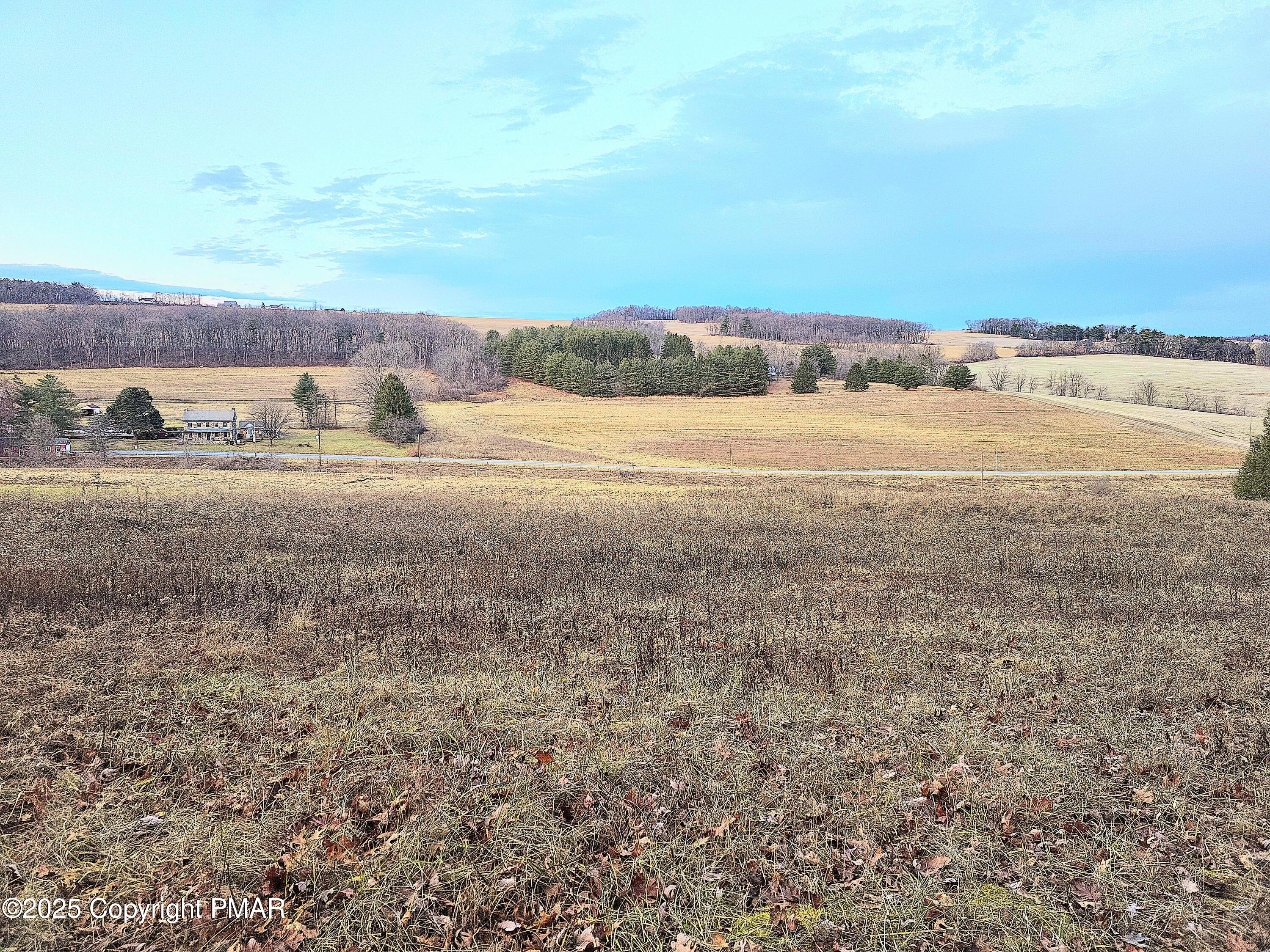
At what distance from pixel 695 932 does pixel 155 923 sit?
338 centimetres

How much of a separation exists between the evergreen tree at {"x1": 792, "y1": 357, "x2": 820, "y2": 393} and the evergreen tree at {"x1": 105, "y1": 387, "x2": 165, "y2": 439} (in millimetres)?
79919

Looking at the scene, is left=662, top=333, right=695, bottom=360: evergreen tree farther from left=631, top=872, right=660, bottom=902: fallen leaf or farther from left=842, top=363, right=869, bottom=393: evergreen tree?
left=631, top=872, right=660, bottom=902: fallen leaf

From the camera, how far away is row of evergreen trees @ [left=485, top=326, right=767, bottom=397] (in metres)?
101

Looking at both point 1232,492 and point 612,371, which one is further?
point 612,371

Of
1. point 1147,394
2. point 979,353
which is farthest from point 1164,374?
point 979,353

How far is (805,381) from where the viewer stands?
101 meters

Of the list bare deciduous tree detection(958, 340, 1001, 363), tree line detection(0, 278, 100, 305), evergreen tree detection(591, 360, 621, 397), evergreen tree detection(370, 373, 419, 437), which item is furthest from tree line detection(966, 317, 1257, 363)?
tree line detection(0, 278, 100, 305)

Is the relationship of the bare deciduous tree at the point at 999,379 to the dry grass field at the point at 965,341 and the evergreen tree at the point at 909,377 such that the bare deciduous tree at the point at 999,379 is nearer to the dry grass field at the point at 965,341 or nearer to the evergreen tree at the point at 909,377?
the evergreen tree at the point at 909,377

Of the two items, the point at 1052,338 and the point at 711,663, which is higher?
the point at 1052,338

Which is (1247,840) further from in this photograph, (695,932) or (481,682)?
(481,682)

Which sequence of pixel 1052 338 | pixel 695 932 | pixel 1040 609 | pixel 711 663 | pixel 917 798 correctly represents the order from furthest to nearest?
pixel 1052 338 → pixel 1040 609 → pixel 711 663 → pixel 917 798 → pixel 695 932

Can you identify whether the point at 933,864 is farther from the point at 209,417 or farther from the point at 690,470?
the point at 209,417

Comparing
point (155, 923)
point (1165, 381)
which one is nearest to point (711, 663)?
point (155, 923)

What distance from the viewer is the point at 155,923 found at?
13.8 feet
